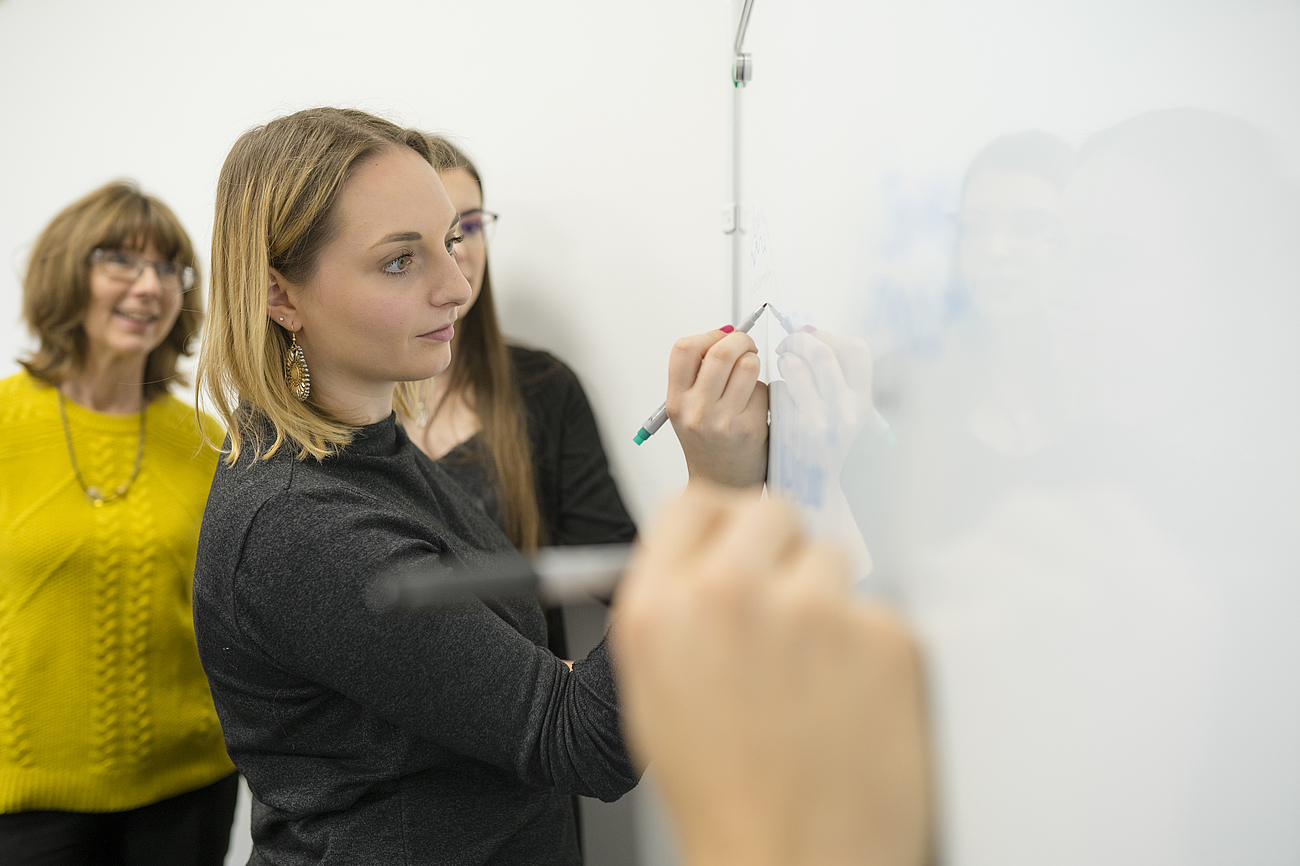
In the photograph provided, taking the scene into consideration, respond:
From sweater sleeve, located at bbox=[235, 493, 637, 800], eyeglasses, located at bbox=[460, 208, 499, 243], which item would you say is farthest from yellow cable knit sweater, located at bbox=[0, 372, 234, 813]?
sweater sleeve, located at bbox=[235, 493, 637, 800]

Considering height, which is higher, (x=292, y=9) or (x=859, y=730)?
(x=292, y=9)

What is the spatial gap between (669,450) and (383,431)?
0.60 metres

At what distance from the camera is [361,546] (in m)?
0.60

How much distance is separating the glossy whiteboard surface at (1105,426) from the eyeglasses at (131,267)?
1.27 metres

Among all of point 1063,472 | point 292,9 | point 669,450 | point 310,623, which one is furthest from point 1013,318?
point 292,9

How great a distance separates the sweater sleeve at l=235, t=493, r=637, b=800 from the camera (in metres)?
0.59

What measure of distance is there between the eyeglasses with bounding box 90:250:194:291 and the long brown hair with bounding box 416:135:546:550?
0.42 metres

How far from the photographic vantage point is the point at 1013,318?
0.79 ft

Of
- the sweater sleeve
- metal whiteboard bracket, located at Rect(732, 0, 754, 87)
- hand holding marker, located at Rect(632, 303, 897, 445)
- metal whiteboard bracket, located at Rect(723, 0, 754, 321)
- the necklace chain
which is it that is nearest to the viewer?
hand holding marker, located at Rect(632, 303, 897, 445)

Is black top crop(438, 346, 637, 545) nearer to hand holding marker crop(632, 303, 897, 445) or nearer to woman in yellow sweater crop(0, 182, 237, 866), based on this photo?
woman in yellow sweater crop(0, 182, 237, 866)

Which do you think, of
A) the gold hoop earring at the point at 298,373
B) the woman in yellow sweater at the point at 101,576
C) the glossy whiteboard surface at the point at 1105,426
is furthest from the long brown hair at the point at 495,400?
the glossy whiteboard surface at the point at 1105,426

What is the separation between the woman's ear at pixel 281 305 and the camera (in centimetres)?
74

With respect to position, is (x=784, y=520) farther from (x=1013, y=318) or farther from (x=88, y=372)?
(x=88, y=372)

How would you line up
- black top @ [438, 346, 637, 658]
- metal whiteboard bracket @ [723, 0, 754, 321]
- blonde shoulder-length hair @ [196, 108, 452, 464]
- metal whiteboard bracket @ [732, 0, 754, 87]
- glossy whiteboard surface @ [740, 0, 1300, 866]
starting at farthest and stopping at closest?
black top @ [438, 346, 637, 658] → metal whiteboard bracket @ [723, 0, 754, 321] → metal whiteboard bracket @ [732, 0, 754, 87] → blonde shoulder-length hair @ [196, 108, 452, 464] → glossy whiteboard surface @ [740, 0, 1300, 866]
